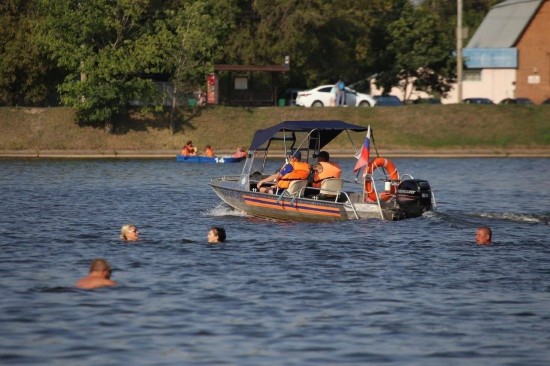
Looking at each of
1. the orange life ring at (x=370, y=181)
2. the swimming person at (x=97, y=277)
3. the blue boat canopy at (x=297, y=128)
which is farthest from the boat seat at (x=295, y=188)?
the swimming person at (x=97, y=277)

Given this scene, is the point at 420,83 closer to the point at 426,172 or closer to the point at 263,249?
the point at 426,172

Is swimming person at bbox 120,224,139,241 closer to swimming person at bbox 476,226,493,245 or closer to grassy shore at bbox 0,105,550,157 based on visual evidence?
swimming person at bbox 476,226,493,245

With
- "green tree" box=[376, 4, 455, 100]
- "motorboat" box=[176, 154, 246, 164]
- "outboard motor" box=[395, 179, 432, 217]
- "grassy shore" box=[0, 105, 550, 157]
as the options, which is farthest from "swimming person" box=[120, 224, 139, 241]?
"green tree" box=[376, 4, 455, 100]

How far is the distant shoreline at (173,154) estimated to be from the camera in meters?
62.4

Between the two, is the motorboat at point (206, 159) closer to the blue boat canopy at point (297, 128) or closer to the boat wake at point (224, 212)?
the boat wake at point (224, 212)

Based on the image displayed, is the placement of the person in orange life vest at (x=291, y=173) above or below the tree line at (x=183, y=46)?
below

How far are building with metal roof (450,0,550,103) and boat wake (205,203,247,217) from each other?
188 ft

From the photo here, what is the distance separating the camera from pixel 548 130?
68.1 m

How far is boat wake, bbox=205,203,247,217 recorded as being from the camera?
32.9m

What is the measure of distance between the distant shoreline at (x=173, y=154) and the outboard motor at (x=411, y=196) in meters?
32.8

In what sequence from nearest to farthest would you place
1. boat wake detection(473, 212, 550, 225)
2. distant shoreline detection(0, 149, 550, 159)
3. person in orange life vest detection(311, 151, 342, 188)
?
person in orange life vest detection(311, 151, 342, 188)
boat wake detection(473, 212, 550, 225)
distant shoreline detection(0, 149, 550, 159)

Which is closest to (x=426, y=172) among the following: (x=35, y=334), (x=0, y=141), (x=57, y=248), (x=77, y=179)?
(x=77, y=179)

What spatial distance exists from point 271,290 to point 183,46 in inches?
1921

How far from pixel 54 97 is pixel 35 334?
188 feet
